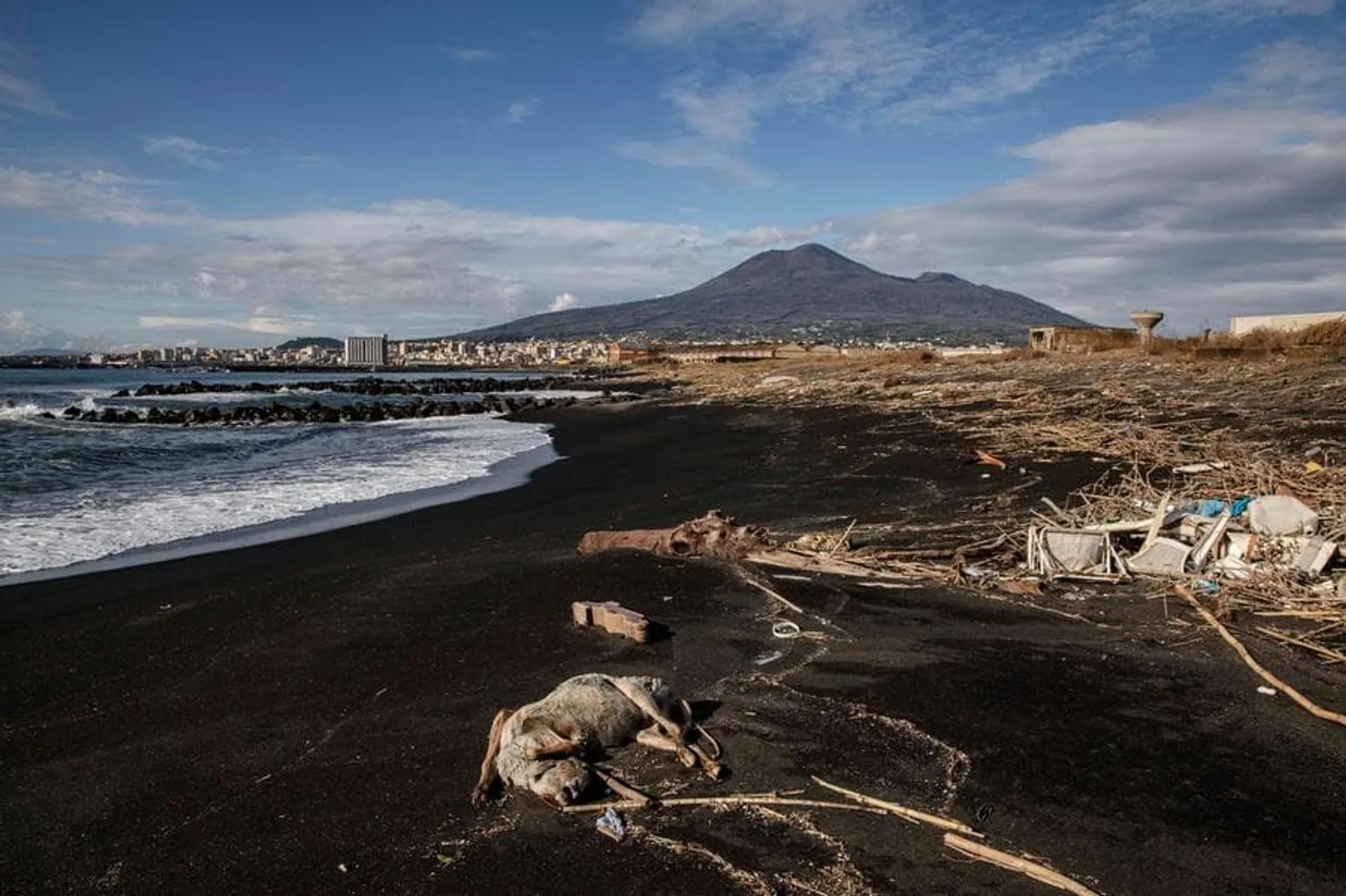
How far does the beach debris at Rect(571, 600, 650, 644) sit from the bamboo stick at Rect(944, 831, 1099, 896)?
3.07 m

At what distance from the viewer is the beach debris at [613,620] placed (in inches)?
255

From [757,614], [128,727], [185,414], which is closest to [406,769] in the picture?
[128,727]

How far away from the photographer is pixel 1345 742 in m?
4.59

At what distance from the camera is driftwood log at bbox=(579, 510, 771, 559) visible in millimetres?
8938

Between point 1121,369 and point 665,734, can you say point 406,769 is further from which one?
point 1121,369

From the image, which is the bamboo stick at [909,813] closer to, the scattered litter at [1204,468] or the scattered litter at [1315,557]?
the scattered litter at [1315,557]

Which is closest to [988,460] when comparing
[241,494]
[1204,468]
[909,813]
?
[1204,468]

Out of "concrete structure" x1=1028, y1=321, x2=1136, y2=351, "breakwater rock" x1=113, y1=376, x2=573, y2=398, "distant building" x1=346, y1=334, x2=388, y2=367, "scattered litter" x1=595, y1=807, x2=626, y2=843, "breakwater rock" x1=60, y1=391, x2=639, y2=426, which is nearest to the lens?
"scattered litter" x1=595, y1=807, x2=626, y2=843

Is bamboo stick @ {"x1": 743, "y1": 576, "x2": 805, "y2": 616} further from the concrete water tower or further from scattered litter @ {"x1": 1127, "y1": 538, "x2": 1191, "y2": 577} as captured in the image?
the concrete water tower

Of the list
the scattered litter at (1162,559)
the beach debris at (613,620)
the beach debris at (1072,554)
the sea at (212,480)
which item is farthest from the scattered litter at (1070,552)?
the sea at (212,480)

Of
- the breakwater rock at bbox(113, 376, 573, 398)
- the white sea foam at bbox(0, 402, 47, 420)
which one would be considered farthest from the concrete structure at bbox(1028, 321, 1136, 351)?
the white sea foam at bbox(0, 402, 47, 420)

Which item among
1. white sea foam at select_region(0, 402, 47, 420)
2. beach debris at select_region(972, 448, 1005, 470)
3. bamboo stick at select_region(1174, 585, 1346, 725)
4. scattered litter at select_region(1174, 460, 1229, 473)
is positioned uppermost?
scattered litter at select_region(1174, 460, 1229, 473)

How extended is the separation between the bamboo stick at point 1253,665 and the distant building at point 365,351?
601ft

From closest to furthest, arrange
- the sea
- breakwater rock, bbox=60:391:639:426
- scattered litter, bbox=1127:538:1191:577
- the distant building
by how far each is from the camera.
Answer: scattered litter, bbox=1127:538:1191:577 < the sea < breakwater rock, bbox=60:391:639:426 < the distant building
